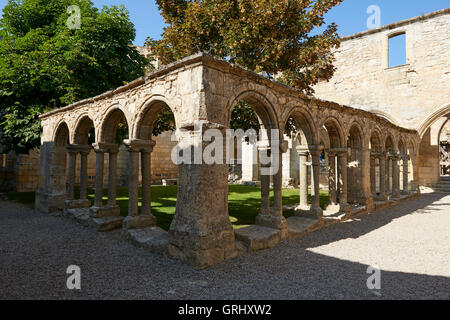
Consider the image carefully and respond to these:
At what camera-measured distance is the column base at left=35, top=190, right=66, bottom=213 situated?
25.2 feet

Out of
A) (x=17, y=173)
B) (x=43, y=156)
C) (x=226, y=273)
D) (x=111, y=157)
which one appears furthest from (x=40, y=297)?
(x=17, y=173)

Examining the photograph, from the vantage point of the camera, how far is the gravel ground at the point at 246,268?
302 centimetres

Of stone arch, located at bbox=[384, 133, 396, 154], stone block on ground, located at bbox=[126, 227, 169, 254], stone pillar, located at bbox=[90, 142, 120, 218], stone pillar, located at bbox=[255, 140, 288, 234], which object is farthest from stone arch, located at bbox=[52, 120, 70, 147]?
stone arch, located at bbox=[384, 133, 396, 154]

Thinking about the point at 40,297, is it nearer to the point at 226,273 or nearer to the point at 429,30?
the point at 226,273

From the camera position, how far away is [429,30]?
→ 1262cm

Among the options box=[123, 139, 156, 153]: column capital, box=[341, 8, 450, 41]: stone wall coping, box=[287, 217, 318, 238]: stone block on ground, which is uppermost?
box=[341, 8, 450, 41]: stone wall coping

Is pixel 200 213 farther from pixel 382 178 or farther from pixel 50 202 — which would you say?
pixel 382 178

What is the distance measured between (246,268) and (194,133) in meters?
2.02

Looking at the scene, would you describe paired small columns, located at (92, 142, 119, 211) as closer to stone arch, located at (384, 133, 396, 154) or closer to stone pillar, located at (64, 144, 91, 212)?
stone pillar, located at (64, 144, 91, 212)

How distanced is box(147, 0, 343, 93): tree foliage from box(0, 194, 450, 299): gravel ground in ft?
14.9

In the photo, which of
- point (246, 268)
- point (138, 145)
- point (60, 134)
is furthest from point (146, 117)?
point (60, 134)

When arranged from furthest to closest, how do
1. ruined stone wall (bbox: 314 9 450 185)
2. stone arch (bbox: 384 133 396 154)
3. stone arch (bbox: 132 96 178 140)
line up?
ruined stone wall (bbox: 314 9 450 185) → stone arch (bbox: 384 133 396 154) → stone arch (bbox: 132 96 178 140)

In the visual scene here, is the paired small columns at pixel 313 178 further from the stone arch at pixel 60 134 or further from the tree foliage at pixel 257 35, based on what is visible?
the stone arch at pixel 60 134
